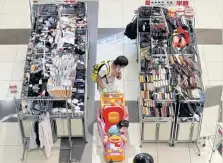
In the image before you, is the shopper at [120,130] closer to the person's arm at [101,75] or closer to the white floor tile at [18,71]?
the person's arm at [101,75]

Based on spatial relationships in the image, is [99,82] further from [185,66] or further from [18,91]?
[18,91]

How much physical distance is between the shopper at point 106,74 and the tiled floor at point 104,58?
84cm

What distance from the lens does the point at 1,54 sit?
10.7m

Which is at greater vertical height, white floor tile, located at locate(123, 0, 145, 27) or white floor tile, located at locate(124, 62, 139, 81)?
white floor tile, located at locate(123, 0, 145, 27)

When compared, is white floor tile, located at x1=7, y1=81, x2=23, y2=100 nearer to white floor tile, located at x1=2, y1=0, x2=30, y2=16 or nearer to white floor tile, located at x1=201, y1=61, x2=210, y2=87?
white floor tile, located at x1=2, y1=0, x2=30, y2=16

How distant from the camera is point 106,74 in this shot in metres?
8.63

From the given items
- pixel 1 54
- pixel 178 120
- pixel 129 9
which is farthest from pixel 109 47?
pixel 178 120

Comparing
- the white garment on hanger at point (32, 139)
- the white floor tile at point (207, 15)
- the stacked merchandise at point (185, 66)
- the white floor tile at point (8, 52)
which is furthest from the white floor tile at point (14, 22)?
the white floor tile at point (207, 15)

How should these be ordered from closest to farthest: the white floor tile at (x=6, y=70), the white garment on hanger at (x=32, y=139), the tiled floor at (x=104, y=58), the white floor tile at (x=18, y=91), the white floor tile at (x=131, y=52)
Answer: the white garment on hanger at (x=32, y=139) → the tiled floor at (x=104, y=58) → the white floor tile at (x=18, y=91) → the white floor tile at (x=6, y=70) → the white floor tile at (x=131, y=52)

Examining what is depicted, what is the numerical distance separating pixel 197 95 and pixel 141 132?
1.11 metres

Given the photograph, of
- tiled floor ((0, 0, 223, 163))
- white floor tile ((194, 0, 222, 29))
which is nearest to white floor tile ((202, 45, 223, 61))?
tiled floor ((0, 0, 223, 163))

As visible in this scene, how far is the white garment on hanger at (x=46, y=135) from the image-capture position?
831 cm

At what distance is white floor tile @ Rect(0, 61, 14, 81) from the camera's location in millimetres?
10180

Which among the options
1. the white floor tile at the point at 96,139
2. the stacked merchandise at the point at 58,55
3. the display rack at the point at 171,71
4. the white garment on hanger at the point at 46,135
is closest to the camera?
the white garment on hanger at the point at 46,135
